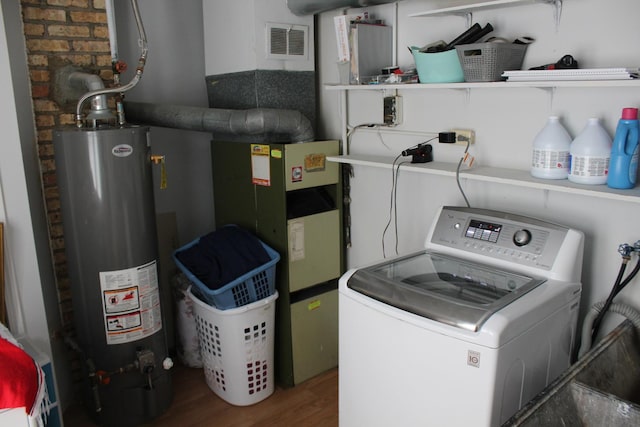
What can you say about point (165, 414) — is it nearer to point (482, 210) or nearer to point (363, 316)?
point (363, 316)

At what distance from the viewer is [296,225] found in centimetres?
261

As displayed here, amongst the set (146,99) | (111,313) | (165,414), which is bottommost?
(165,414)

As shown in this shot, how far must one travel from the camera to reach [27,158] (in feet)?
7.48

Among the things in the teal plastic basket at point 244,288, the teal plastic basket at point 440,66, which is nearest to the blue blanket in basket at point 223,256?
the teal plastic basket at point 244,288

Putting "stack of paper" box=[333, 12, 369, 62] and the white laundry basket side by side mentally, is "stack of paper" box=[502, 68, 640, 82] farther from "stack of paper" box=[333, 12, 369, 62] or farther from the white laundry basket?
the white laundry basket

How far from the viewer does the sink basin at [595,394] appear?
1.34 m

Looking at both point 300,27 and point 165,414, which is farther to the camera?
point 300,27

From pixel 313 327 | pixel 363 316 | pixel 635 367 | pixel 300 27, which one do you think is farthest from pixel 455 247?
pixel 300 27

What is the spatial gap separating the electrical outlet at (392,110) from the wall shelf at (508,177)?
0.19m

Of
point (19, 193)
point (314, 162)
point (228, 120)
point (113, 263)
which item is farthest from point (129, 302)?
point (314, 162)

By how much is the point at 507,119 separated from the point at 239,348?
63.9 inches

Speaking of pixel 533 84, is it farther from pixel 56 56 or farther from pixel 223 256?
pixel 56 56

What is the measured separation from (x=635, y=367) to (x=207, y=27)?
2.61m

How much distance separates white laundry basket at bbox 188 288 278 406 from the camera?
248cm
